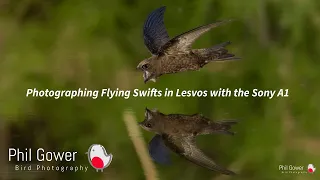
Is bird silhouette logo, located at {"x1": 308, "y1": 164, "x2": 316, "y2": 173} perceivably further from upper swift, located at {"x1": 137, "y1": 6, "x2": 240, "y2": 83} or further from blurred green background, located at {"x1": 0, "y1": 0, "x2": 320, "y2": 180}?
upper swift, located at {"x1": 137, "y1": 6, "x2": 240, "y2": 83}

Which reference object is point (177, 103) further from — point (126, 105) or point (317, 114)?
point (317, 114)

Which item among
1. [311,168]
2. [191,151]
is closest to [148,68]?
[191,151]

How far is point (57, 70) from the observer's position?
0.79 metres

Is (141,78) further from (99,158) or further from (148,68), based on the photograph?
(99,158)

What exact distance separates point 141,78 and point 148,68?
0.02 m

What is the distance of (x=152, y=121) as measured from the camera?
800 millimetres

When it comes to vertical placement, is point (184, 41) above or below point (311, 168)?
above

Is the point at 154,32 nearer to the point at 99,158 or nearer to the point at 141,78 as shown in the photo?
the point at 141,78

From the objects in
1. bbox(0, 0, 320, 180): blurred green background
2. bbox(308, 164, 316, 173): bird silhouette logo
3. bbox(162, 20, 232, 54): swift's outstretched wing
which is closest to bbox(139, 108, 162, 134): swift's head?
bbox(0, 0, 320, 180): blurred green background

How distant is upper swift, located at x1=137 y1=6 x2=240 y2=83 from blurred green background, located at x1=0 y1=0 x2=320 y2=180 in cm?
1

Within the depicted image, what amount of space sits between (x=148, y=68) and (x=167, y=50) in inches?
1.9

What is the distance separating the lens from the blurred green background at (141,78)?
0.79 m

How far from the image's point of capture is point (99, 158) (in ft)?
2.63

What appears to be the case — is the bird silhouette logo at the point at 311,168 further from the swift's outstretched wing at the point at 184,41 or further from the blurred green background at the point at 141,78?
the swift's outstretched wing at the point at 184,41
